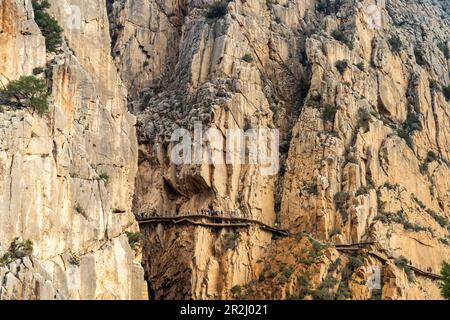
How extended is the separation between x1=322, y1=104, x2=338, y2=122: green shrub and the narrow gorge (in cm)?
10

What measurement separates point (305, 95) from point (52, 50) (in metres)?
29.2

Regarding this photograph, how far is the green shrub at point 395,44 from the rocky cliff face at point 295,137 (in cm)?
14

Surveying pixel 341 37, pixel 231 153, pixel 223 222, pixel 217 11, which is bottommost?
pixel 223 222

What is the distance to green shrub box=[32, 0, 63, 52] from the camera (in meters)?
72.1

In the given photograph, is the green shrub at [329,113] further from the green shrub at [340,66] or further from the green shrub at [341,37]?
the green shrub at [341,37]

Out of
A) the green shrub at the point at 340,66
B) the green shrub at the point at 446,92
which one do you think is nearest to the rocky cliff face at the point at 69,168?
the green shrub at the point at 340,66

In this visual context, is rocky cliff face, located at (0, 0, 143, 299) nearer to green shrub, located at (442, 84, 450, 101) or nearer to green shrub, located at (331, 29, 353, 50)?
green shrub, located at (331, 29, 353, 50)

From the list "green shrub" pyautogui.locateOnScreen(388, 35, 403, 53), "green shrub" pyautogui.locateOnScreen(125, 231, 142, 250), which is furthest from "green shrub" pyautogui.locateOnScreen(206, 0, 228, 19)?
"green shrub" pyautogui.locateOnScreen(125, 231, 142, 250)

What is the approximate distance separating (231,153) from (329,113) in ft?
28.0

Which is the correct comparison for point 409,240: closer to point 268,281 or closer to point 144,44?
point 268,281

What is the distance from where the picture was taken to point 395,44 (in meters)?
99.8

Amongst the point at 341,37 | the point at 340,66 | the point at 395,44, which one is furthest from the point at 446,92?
the point at 340,66

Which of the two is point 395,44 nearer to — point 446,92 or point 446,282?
point 446,92

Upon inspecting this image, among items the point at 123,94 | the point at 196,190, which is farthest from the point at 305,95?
the point at 123,94
